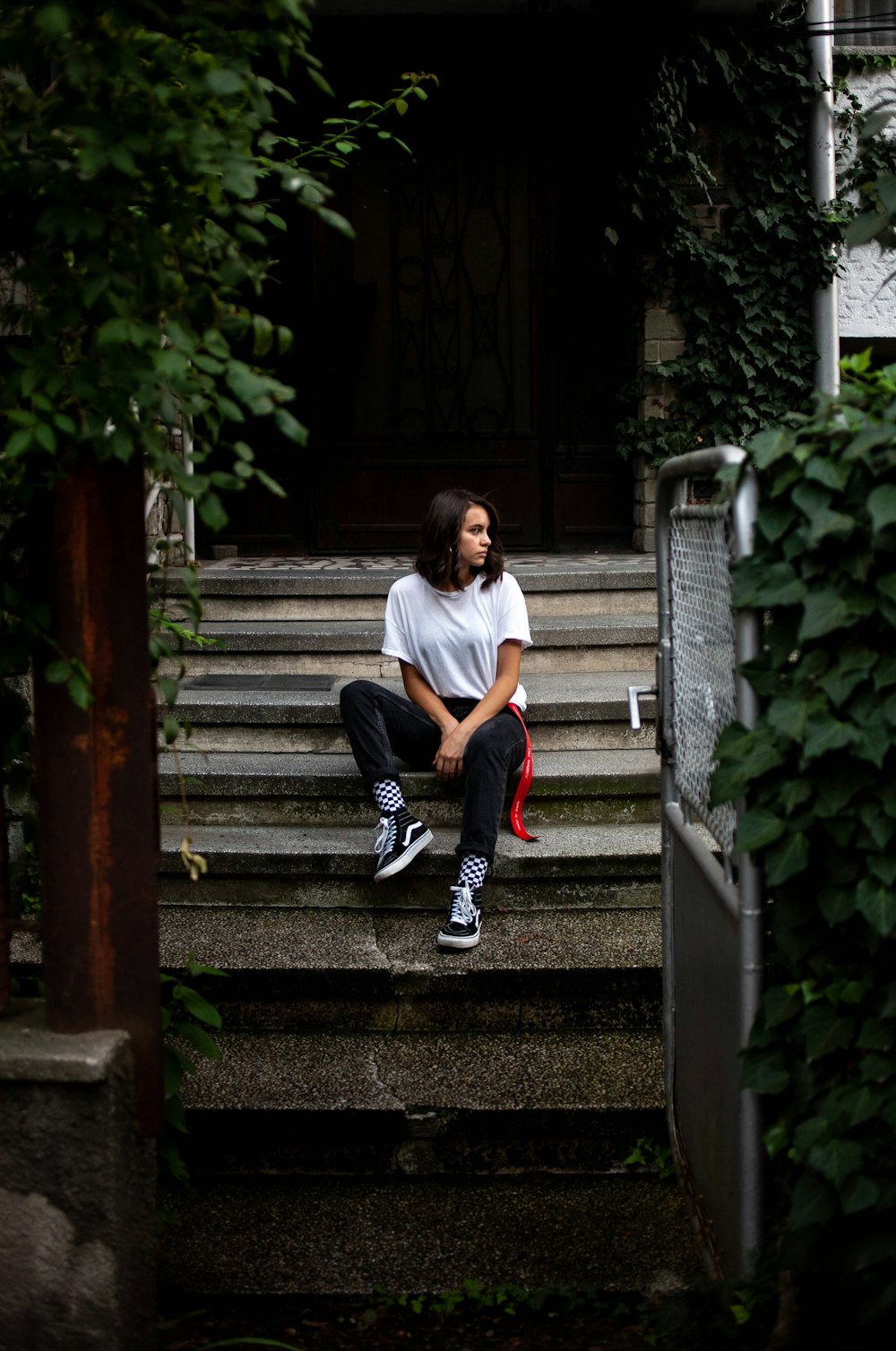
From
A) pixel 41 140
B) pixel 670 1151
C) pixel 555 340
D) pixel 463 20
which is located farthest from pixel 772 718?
pixel 463 20

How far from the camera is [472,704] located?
14.9 feet

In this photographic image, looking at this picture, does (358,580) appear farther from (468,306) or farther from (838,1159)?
(838,1159)

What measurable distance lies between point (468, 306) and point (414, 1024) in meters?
5.25

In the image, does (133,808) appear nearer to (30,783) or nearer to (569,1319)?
(30,783)

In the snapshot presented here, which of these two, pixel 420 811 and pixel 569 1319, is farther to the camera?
pixel 420 811

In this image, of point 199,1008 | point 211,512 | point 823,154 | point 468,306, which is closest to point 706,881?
point 199,1008

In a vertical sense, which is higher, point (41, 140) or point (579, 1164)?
point (41, 140)

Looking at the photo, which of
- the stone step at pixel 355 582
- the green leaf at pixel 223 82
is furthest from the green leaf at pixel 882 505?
the stone step at pixel 355 582

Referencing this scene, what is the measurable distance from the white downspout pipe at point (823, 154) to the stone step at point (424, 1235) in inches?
224

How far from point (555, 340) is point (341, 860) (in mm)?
4580

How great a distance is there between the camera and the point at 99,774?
7.18 feet

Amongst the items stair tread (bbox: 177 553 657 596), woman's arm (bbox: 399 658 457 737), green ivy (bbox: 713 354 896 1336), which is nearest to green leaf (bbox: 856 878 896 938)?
green ivy (bbox: 713 354 896 1336)

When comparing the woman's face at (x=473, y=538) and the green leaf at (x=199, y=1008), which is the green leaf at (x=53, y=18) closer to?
the green leaf at (x=199, y=1008)

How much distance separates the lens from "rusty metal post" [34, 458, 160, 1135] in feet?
7.08
